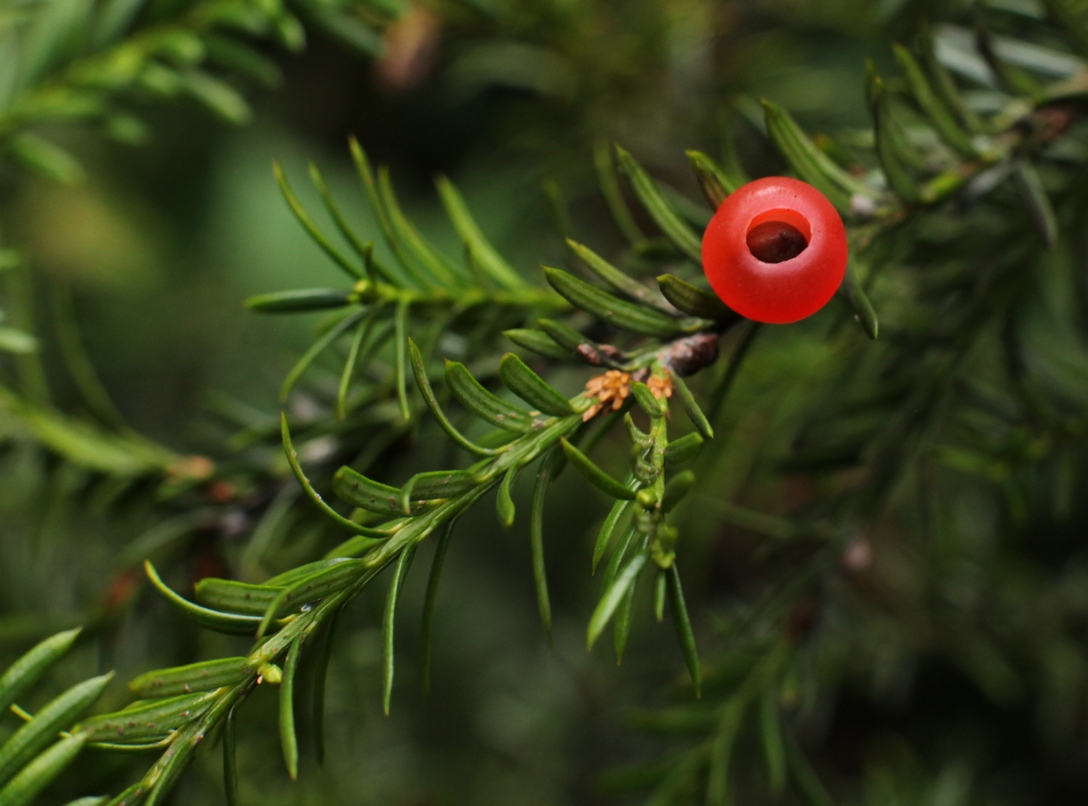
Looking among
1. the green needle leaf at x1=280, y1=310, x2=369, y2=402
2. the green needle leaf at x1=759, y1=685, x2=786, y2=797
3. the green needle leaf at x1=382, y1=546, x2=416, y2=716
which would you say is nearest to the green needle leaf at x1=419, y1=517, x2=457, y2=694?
the green needle leaf at x1=382, y1=546, x2=416, y2=716

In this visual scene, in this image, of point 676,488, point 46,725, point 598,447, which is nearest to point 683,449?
point 676,488

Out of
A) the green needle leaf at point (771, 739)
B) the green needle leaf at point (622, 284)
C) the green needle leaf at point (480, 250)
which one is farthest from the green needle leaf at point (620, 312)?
the green needle leaf at point (771, 739)

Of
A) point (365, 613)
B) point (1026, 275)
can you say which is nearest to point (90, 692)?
point (365, 613)

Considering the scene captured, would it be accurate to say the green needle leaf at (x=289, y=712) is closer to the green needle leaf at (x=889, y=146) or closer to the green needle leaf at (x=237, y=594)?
the green needle leaf at (x=237, y=594)

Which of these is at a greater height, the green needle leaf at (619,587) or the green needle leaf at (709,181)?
the green needle leaf at (709,181)

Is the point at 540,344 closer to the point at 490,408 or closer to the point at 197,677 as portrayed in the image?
the point at 490,408

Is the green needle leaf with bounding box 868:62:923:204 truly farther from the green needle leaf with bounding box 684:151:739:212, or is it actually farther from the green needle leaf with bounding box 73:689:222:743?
the green needle leaf with bounding box 73:689:222:743
